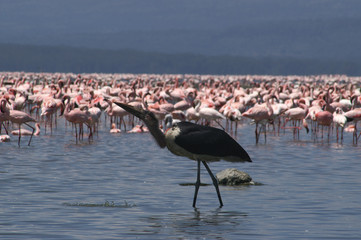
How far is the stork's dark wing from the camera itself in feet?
35.3

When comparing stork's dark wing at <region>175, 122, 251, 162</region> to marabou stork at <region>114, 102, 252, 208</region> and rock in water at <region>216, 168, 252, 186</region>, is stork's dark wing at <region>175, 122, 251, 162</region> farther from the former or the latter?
rock in water at <region>216, 168, 252, 186</region>

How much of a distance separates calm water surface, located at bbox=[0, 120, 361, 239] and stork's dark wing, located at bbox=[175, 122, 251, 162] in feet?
2.55

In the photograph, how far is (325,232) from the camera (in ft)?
30.6

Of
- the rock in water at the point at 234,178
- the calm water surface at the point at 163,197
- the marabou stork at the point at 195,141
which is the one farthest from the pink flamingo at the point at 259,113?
the marabou stork at the point at 195,141

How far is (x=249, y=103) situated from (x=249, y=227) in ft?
73.5

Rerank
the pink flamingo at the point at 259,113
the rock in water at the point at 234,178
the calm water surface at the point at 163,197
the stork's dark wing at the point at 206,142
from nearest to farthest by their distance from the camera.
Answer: the calm water surface at the point at 163,197
the stork's dark wing at the point at 206,142
the rock in water at the point at 234,178
the pink flamingo at the point at 259,113

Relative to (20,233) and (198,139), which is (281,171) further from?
(20,233)

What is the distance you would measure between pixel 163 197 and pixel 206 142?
57.8 inches

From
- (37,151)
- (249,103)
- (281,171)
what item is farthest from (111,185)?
(249,103)

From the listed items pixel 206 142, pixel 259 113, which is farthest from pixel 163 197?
pixel 259 113

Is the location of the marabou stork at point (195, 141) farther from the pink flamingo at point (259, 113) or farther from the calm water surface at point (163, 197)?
the pink flamingo at point (259, 113)

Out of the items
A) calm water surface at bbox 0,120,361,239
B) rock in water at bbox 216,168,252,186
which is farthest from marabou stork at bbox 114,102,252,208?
rock in water at bbox 216,168,252,186

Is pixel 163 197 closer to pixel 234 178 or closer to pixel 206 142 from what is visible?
pixel 206 142

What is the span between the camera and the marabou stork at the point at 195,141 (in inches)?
424
